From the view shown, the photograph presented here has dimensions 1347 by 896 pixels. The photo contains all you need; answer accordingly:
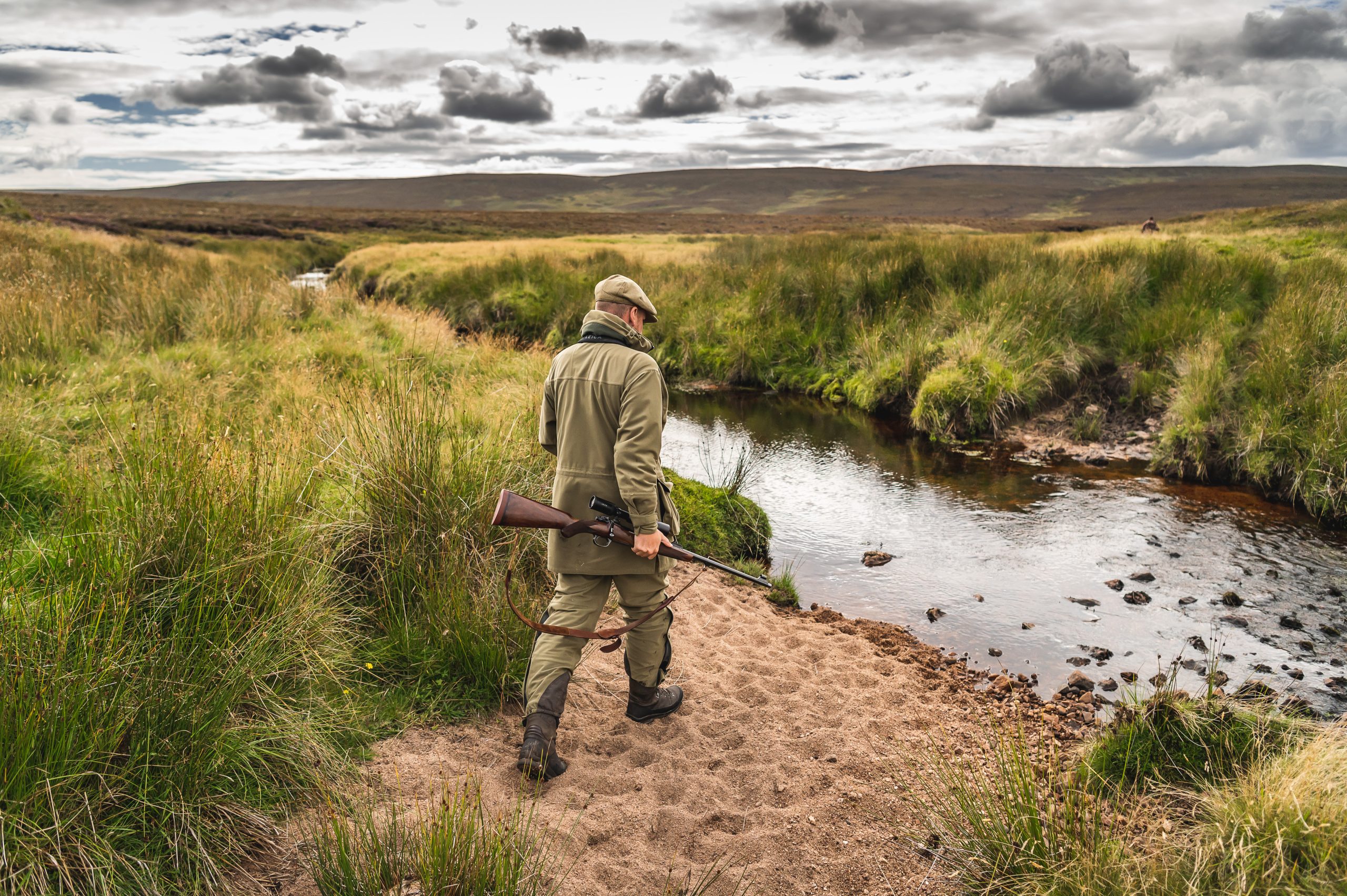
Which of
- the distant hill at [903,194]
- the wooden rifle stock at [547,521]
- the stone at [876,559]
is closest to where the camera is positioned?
the wooden rifle stock at [547,521]

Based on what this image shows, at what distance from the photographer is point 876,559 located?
689 centimetres

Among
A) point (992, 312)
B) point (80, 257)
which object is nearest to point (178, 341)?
point (80, 257)

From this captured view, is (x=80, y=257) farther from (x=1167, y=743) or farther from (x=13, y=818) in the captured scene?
(x=1167, y=743)

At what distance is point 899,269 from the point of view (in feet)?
47.2

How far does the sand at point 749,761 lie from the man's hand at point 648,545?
1.06m

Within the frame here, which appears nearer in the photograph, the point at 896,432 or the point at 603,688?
the point at 603,688

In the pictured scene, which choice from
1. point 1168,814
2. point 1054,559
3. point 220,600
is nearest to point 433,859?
point 220,600

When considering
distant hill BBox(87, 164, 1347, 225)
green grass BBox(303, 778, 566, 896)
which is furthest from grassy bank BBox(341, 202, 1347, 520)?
distant hill BBox(87, 164, 1347, 225)

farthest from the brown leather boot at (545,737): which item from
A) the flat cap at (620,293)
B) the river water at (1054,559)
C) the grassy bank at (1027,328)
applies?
the grassy bank at (1027,328)

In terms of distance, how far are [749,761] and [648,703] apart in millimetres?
612

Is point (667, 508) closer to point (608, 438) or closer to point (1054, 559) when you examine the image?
point (608, 438)

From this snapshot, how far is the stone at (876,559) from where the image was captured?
22.5 feet

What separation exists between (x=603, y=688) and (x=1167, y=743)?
2828mm

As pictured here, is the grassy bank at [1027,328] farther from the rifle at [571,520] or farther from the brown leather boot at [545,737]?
the brown leather boot at [545,737]
